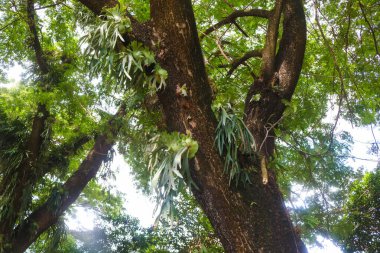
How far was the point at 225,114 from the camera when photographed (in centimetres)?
242

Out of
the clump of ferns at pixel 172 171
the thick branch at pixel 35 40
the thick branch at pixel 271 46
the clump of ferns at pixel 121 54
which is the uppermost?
the thick branch at pixel 35 40

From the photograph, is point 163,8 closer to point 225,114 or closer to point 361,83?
point 225,114

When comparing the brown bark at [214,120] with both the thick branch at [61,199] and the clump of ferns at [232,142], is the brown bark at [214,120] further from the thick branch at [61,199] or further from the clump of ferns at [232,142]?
the thick branch at [61,199]

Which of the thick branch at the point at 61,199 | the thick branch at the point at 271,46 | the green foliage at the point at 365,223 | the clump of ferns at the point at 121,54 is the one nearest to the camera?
the clump of ferns at the point at 121,54

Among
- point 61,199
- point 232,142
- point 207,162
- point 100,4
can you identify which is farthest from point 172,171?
point 61,199

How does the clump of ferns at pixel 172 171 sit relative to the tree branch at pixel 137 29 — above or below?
below

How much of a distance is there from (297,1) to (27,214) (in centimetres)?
482

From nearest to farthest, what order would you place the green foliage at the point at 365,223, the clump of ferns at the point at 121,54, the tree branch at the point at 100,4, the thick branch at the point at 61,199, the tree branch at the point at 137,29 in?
the clump of ferns at the point at 121,54 → the tree branch at the point at 137,29 → the tree branch at the point at 100,4 → the thick branch at the point at 61,199 → the green foliage at the point at 365,223

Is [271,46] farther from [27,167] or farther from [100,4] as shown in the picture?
[27,167]

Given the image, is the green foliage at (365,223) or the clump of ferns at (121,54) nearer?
the clump of ferns at (121,54)

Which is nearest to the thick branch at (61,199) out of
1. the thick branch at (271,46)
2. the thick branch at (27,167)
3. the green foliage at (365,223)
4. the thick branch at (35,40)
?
the thick branch at (27,167)

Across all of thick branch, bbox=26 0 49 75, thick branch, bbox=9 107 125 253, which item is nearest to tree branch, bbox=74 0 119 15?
thick branch, bbox=9 107 125 253

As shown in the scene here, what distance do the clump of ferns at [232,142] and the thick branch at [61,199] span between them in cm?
282

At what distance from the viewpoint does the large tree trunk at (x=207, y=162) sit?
2.10 meters
